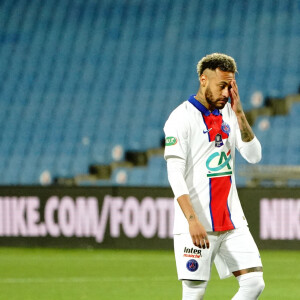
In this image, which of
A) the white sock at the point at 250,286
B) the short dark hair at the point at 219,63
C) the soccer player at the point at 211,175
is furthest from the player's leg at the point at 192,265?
the short dark hair at the point at 219,63

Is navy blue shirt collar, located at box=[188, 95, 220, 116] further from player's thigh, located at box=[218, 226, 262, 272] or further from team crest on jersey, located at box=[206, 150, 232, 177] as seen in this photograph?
player's thigh, located at box=[218, 226, 262, 272]

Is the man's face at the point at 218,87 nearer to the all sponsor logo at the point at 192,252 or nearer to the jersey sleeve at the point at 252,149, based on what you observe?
the jersey sleeve at the point at 252,149

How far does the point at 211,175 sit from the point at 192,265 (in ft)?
1.64

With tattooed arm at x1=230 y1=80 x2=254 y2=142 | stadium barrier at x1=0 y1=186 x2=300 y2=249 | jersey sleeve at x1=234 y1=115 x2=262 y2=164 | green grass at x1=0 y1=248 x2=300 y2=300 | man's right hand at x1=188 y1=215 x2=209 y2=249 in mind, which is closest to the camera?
man's right hand at x1=188 y1=215 x2=209 y2=249

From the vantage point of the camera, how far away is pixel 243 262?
4297 mm

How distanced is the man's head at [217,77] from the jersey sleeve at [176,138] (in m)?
0.21

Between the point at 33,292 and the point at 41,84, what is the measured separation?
34.2 ft

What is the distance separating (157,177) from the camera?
14656 mm

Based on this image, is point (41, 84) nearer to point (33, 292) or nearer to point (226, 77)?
point (33, 292)

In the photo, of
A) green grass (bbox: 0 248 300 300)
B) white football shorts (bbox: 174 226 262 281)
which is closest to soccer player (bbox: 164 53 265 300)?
white football shorts (bbox: 174 226 262 281)

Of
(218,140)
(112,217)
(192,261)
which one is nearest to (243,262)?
(192,261)

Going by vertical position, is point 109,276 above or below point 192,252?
below

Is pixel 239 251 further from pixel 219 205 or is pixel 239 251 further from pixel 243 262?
pixel 219 205

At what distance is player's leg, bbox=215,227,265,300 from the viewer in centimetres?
427
